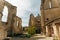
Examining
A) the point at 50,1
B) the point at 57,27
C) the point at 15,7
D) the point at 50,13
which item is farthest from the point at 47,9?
the point at 57,27

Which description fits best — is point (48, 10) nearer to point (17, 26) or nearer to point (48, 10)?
point (48, 10)

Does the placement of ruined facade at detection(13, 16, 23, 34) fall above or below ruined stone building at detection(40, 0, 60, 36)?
below

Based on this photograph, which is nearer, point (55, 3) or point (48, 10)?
point (48, 10)

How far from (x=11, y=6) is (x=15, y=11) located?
1.95 metres

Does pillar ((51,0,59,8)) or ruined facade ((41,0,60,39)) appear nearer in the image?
ruined facade ((41,0,60,39))

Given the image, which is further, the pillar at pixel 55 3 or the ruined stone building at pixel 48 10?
the pillar at pixel 55 3

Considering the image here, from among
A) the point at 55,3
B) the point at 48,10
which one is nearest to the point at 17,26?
the point at 48,10

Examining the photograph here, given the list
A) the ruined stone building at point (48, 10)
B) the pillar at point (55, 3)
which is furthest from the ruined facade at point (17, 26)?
the pillar at point (55, 3)

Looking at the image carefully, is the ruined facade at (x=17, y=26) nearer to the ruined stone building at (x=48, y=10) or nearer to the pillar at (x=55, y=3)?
the ruined stone building at (x=48, y=10)

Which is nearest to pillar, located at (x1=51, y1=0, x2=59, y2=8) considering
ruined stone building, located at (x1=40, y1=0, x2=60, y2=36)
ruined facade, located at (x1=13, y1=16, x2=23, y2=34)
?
ruined stone building, located at (x1=40, y1=0, x2=60, y2=36)

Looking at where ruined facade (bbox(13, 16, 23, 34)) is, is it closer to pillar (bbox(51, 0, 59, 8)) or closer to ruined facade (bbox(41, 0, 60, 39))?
ruined facade (bbox(41, 0, 60, 39))

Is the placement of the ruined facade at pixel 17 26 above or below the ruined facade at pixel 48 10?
below

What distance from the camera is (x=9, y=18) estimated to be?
32.8 metres

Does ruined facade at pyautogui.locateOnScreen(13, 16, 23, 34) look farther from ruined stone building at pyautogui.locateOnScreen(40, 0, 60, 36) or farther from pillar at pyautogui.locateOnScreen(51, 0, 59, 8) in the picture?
pillar at pyautogui.locateOnScreen(51, 0, 59, 8)
